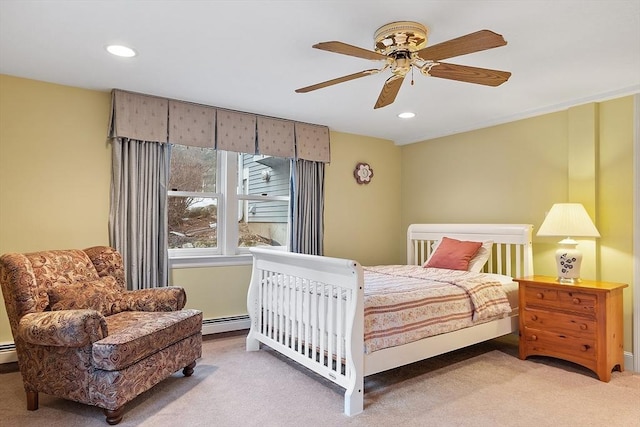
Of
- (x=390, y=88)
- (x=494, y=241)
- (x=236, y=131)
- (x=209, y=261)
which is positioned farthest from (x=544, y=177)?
(x=209, y=261)

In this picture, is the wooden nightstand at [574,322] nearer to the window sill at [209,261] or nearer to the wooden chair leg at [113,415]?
the window sill at [209,261]

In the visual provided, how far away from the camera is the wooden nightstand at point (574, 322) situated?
9.63ft

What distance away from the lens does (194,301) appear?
3.91m

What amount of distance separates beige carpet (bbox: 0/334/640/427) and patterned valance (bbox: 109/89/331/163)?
80.1 inches

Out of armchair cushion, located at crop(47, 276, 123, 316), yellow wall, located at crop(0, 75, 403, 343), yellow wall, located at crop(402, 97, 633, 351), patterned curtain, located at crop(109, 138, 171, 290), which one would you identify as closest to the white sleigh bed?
yellow wall, located at crop(402, 97, 633, 351)

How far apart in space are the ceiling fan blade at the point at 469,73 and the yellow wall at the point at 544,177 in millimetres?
1757

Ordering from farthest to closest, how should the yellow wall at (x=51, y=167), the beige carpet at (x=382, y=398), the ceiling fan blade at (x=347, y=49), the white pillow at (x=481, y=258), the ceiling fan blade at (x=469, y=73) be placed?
the white pillow at (x=481, y=258) → the yellow wall at (x=51, y=167) → the beige carpet at (x=382, y=398) → the ceiling fan blade at (x=469, y=73) → the ceiling fan blade at (x=347, y=49)

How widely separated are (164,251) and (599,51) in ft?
12.2

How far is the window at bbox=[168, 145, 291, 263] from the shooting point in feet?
13.1

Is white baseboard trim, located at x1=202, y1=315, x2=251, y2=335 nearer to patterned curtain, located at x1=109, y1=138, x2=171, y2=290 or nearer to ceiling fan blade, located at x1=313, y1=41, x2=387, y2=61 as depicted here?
patterned curtain, located at x1=109, y1=138, x2=171, y2=290

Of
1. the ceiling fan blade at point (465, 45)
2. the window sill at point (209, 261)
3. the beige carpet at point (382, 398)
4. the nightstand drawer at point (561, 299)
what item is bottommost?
the beige carpet at point (382, 398)

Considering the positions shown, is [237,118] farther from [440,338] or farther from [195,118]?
[440,338]

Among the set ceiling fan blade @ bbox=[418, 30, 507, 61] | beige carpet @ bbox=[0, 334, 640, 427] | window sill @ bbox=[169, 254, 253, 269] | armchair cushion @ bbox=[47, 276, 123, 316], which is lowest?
beige carpet @ bbox=[0, 334, 640, 427]

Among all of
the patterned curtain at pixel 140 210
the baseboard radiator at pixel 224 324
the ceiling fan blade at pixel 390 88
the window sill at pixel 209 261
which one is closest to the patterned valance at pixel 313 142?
the window sill at pixel 209 261
